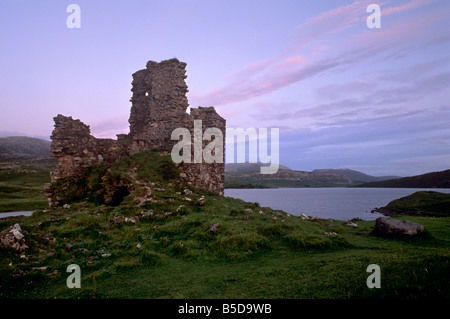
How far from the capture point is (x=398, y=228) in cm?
1142

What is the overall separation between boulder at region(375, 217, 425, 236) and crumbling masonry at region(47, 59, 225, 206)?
44.6ft

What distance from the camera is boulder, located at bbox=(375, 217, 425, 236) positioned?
36.7 feet

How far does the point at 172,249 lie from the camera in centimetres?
964

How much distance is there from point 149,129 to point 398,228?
20770 mm

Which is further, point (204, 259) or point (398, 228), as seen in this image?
point (398, 228)

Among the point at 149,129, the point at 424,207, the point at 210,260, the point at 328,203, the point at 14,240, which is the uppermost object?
the point at 149,129

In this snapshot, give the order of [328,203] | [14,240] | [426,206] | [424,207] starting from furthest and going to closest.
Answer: [328,203], [426,206], [424,207], [14,240]

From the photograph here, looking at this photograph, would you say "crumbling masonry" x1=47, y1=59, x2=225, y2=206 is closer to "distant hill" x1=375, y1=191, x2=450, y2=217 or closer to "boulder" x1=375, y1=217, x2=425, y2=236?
"boulder" x1=375, y1=217, x2=425, y2=236

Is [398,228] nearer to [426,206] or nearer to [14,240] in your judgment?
[14,240]

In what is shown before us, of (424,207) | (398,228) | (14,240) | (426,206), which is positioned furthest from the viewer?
(426,206)

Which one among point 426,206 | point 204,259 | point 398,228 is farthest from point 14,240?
point 426,206

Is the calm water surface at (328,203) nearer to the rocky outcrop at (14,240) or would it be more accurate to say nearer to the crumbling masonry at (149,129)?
the crumbling masonry at (149,129)

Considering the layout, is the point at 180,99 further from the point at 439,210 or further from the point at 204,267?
the point at 439,210
